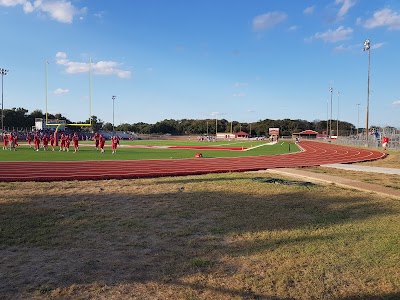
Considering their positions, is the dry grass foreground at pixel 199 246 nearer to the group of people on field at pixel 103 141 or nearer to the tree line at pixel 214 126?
the group of people on field at pixel 103 141

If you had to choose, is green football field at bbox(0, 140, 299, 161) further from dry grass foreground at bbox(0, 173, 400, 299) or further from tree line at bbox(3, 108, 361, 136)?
tree line at bbox(3, 108, 361, 136)

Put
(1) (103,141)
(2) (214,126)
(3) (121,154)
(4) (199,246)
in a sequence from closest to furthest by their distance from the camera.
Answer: (4) (199,246) → (3) (121,154) → (1) (103,141) → (2) (214,126)

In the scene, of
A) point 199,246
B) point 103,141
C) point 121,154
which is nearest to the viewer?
point 199,246

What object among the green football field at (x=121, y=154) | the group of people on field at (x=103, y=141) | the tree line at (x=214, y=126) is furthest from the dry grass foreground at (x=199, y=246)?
the tree line at (x=214, y=126)

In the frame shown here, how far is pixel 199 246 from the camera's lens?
17.7ft

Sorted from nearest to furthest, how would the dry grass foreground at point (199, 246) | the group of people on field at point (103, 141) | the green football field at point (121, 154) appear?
1. the dry grass foreground at point (199, 246)
2. the green football field at point (121, 154)
3. the group of people on field at point (103, 141)

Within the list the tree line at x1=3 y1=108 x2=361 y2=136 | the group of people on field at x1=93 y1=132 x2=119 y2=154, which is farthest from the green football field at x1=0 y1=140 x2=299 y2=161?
the tree line at x1=3 y1=108 x2=361 y2=136

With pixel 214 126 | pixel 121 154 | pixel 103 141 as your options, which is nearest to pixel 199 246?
pixel 121 154

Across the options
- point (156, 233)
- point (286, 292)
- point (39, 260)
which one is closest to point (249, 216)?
point (156, 233)

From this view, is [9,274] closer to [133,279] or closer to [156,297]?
[133,279]

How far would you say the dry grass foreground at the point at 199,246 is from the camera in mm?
3988

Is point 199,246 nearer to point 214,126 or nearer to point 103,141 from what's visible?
point 103,141

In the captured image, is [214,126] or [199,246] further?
[214,126]

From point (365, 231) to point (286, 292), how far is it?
2.83m
